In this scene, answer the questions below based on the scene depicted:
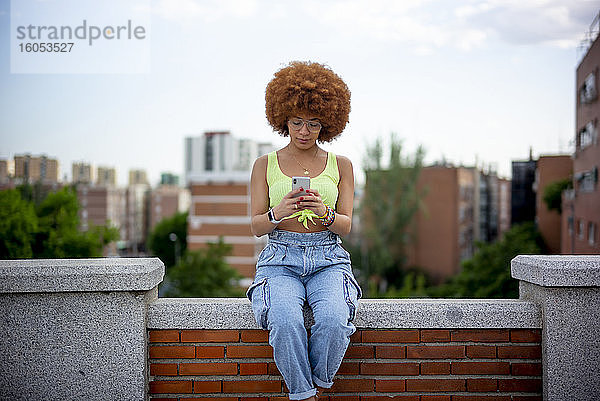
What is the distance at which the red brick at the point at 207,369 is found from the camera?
3148mm

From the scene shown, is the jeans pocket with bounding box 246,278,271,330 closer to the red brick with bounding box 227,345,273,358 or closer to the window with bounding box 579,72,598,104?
the red brick with bounding box 227,345,273,358

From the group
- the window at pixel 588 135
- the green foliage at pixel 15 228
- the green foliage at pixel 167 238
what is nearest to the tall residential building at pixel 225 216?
the green foliage at pixel 167 238

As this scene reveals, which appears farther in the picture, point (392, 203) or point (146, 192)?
point (146, 192)

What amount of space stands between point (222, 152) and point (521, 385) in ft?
218

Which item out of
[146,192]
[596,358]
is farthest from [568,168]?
[146,192]

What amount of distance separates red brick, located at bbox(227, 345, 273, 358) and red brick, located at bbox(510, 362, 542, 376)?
4.70 ft

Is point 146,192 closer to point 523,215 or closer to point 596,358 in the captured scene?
point 523,215

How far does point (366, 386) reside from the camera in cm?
317

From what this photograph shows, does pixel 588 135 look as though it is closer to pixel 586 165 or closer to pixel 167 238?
pixel 586 165

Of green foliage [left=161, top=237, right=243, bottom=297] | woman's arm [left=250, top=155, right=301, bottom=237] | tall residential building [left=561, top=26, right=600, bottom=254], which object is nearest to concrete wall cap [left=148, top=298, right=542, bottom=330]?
woman's arm [left=250, top=155, right=301, bottom=237]

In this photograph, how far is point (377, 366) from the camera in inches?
125

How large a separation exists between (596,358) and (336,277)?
156 centimetres

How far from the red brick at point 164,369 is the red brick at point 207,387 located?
0.15m

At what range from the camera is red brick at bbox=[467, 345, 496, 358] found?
125 inches
